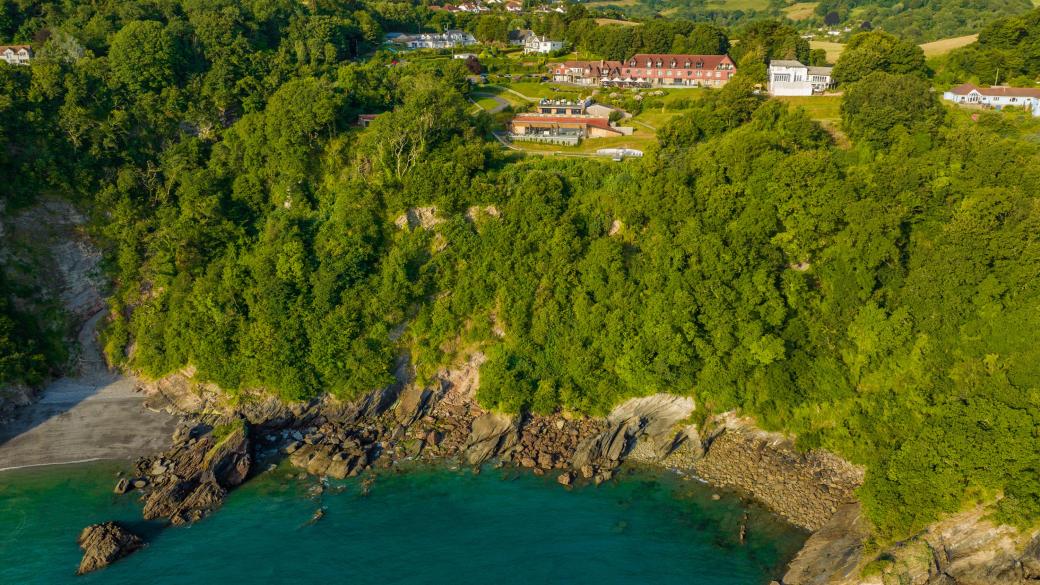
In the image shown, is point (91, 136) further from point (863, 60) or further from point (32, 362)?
point (863, 60)

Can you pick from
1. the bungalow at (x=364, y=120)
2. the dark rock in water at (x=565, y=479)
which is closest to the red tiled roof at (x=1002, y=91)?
the dark rock in water at (x=565, y=479)

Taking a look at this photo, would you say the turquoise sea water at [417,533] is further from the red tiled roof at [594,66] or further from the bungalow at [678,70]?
the red tiled roof at [594,66]

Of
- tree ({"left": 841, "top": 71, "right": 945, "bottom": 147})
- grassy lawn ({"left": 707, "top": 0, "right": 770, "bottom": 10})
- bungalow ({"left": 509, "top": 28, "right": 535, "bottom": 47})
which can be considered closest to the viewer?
tree ({"left": 841, "top": 71, "right": 945, "bottom": 147})

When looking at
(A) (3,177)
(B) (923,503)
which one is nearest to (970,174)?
(B) (923,503)

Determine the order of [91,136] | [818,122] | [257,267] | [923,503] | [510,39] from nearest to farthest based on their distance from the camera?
1. [923,503]
2. [257,267]
3. [91,136]
4. [818,122]
5. [510,39]

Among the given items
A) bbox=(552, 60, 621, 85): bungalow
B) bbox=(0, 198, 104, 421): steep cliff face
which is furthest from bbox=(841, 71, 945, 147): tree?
bbox=(0, 198, 104, 421): steep cliff face

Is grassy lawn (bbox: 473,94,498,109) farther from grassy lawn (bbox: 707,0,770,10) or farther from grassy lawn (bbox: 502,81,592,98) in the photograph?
grassy lawn (bbox: 707,0,770,10)
